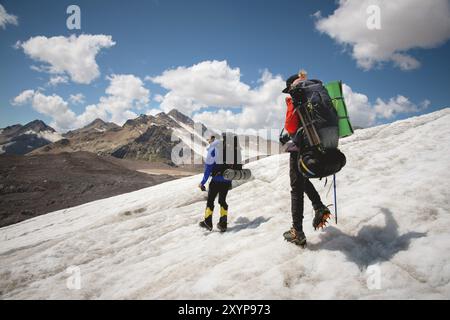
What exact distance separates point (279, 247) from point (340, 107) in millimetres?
3001

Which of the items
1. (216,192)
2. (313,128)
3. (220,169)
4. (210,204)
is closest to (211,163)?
(220,169)

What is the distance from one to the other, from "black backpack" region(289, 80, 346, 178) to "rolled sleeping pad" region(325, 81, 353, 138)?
1.15ft

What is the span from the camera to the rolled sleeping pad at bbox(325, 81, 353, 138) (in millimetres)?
5207

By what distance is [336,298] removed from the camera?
415 cm

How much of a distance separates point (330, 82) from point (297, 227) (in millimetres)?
2873

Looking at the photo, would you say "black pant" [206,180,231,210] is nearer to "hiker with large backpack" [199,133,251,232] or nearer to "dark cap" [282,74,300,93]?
"hiker with large backpack" [199,133,251,232]

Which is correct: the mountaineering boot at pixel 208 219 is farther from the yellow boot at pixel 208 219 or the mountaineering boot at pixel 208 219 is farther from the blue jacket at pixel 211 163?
the blue jacket at pixel 211 163

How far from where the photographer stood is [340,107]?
5.24 meters

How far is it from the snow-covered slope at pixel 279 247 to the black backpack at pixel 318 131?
1734 mm
